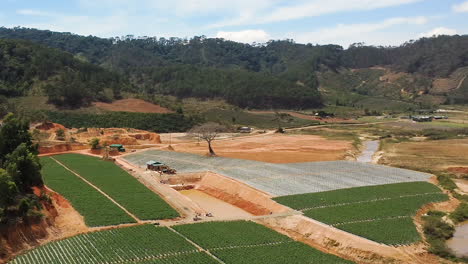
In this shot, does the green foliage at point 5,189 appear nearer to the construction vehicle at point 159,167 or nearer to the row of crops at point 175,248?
the row of crops at point 175,248

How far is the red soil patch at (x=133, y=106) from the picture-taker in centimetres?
12250

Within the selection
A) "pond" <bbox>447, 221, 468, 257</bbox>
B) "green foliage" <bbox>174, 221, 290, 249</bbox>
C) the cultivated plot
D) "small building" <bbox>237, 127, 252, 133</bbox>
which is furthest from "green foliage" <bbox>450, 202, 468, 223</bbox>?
"small building" <bbox>237, 127, 252, 133</bbox>

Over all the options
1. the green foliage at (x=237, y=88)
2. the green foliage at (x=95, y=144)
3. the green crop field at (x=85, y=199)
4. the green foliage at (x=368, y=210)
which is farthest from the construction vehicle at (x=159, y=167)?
the green foliage at (x=237, y=88)

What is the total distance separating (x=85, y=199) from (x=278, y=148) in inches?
1955

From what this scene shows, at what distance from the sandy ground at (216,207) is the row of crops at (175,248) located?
7.60 metres

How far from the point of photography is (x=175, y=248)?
33625 mm

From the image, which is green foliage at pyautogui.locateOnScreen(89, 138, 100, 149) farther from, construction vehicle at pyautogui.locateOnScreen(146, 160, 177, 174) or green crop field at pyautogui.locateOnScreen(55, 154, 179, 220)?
construction vehicle at pyautogui.locateOnScreen(146, 160, 177, 174)

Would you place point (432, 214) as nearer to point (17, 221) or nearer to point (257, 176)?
point (257, 176)

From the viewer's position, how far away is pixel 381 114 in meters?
172

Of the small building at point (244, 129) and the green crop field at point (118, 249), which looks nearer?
the green crop field at point (118, 249)

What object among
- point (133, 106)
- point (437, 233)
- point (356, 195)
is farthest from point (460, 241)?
point (133, 106)

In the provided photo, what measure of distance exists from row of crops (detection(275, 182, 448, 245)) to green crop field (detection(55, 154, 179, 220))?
1266 centimetres

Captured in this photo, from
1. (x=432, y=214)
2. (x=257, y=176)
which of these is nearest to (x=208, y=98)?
(x=257, y=176)

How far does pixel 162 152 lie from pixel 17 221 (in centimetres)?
4545
